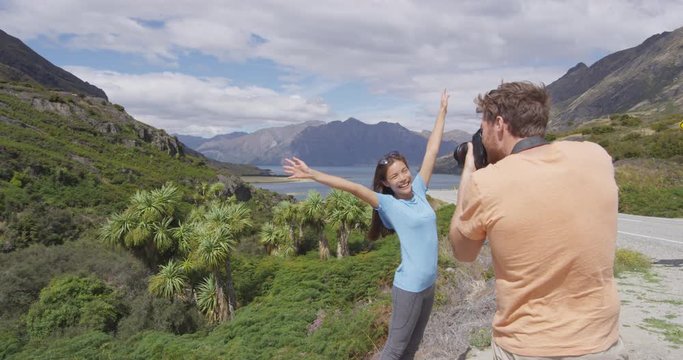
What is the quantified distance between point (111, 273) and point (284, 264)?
8.43m

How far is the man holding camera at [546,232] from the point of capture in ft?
5.80

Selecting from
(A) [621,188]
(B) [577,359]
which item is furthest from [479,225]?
(A) [621,188]

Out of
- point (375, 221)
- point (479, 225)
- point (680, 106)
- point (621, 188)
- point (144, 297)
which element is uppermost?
point (680, 106)

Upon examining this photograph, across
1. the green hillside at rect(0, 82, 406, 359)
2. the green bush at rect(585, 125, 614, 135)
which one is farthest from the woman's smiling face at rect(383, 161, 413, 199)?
the green bush at rect(585, 125, 614, 135)

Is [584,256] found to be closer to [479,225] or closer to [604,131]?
[479,225]

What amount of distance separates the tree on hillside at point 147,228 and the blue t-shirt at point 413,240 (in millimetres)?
21407

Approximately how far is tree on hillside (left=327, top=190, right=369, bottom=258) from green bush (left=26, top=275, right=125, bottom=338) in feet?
45.1

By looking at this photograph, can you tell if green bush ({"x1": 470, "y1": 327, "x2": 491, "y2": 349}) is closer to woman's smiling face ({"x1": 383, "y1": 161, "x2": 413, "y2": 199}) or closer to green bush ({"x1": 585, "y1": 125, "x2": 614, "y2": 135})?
woman's smiling face ({"x1": 383, "y1": 161, "x2": 413, "y2": 199})

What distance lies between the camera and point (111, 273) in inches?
904

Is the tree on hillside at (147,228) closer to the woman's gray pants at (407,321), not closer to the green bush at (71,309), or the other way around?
A: the green bush at (71,309)

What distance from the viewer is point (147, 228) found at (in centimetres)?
2253

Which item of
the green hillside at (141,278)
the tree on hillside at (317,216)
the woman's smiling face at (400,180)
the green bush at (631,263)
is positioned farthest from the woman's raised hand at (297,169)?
the tree on hillside at (317,216)

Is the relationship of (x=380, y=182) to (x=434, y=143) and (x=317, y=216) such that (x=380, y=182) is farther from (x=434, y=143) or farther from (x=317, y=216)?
(x=317, y=216)

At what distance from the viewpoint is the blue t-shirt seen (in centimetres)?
313
